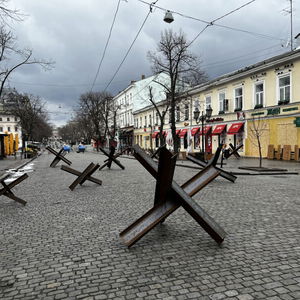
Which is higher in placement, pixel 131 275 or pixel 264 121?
pixel 264 121

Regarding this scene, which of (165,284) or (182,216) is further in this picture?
(182,216)

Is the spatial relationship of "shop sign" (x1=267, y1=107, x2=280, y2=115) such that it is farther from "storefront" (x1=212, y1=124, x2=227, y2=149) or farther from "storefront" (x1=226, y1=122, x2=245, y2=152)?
"storefront" (x1=212, y1=124, x2=227, y2=149)

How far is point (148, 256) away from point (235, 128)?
2356 cm

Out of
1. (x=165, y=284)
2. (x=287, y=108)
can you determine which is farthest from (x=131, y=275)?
(x=287, y=108)

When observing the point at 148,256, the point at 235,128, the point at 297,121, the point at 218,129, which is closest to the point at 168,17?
the point at 148,256

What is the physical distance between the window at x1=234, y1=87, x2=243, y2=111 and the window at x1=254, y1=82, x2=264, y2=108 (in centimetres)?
181

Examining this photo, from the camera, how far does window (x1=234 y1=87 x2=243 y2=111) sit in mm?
25938

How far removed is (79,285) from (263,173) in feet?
38.5

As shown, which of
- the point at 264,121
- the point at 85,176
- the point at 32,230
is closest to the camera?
the point at 32,230

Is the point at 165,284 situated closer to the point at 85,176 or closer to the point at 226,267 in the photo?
the point at 226,267

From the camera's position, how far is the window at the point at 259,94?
928 inches

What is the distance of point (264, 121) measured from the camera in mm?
23016

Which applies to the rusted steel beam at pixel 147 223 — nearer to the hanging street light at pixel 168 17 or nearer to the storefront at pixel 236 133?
the hanging street light at pixel 168 17

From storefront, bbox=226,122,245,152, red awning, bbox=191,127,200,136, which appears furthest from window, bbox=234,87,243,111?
red awning, bbox=191,127,200,136
